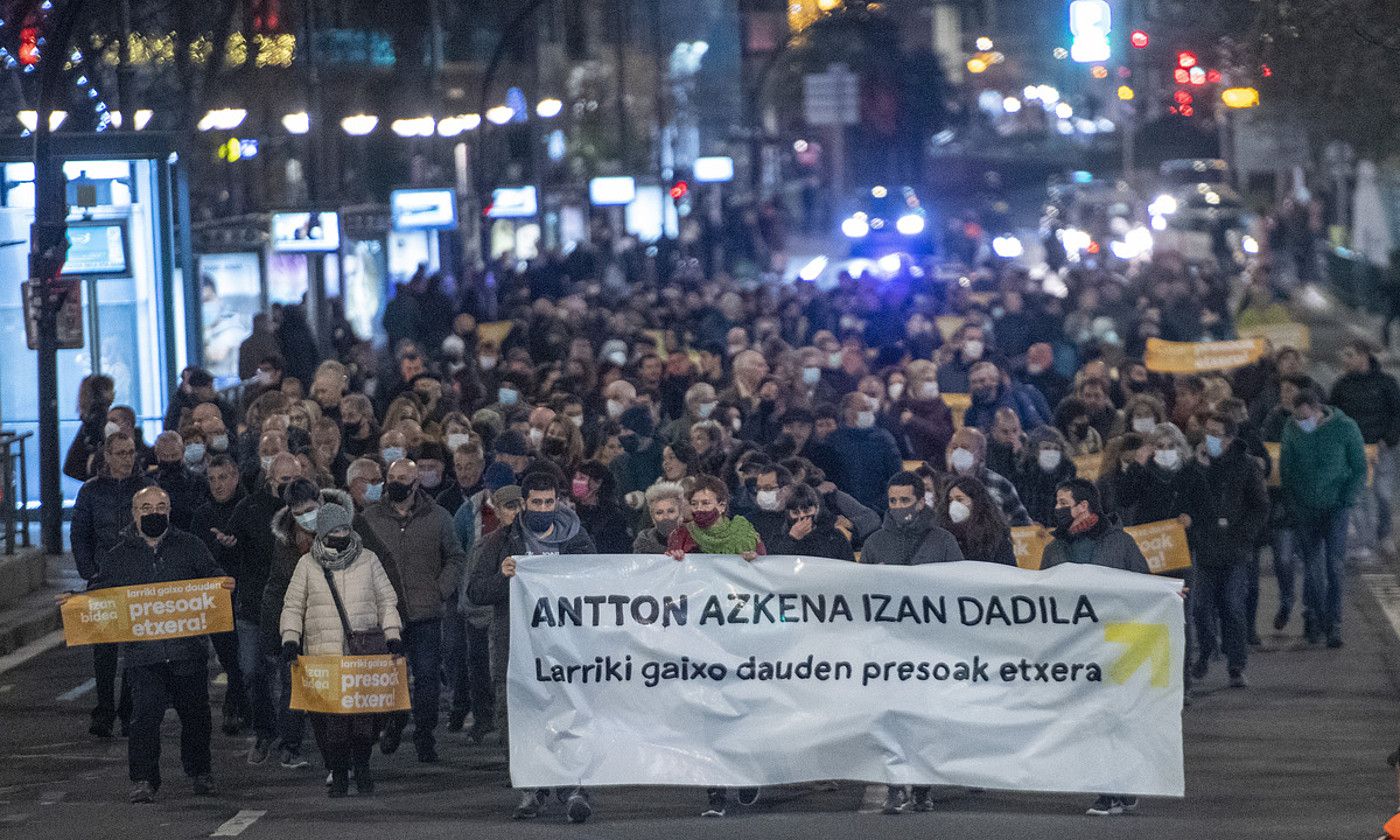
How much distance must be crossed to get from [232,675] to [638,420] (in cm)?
446

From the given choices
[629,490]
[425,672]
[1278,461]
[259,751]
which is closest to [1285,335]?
[1278,461]

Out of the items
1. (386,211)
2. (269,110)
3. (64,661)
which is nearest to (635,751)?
(64,661)

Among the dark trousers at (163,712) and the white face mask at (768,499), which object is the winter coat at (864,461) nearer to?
the white face mask at (768,499)

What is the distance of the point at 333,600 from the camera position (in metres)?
12.0

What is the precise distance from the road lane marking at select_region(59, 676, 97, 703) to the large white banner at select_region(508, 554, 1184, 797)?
4.97 metres

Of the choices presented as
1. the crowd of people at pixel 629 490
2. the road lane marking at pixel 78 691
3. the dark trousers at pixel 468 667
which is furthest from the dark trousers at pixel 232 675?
the road lane marking at pixel 78 691

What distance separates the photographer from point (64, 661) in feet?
56.0

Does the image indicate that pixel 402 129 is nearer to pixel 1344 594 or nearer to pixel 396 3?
pixel 396 3

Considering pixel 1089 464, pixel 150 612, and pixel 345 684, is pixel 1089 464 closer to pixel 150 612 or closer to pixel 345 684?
pixel 345 684

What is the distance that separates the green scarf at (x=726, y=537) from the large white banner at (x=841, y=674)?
0.98 ft

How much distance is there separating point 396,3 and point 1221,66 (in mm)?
23111

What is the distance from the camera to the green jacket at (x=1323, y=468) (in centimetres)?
1664

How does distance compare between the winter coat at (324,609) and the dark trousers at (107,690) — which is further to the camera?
the dark trousers at (107,690)

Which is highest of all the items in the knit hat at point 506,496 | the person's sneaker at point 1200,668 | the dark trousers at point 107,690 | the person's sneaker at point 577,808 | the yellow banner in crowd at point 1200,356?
the yellow banner in crowd at point 1200,356
